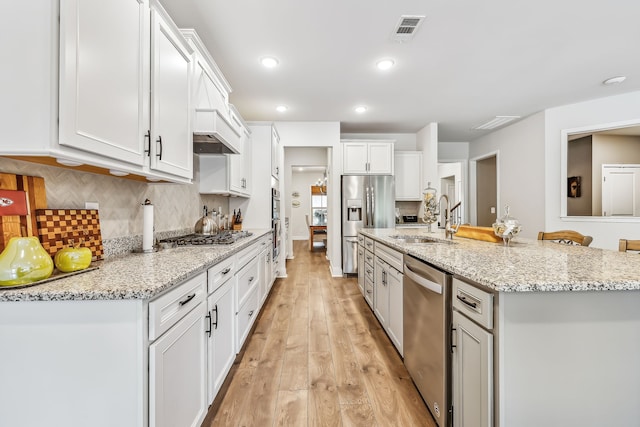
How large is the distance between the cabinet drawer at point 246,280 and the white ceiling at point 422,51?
6.65 ft

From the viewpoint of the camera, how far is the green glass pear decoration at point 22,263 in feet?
3.00

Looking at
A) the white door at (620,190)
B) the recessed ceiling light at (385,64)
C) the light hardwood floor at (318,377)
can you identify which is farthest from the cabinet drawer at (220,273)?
the white door at (620,190)

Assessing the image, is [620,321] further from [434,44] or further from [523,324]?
[434,44]

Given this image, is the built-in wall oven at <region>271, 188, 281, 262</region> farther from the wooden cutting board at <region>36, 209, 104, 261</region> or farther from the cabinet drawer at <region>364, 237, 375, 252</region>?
the wooden cutting board at <region>36, 209, 104, 261</region>

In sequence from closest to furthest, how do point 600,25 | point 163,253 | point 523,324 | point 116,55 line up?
point 523,324, point 116,55, point 163,253, point 600,25

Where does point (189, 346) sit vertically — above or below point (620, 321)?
below

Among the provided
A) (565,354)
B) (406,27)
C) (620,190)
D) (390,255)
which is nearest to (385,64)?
(406,27)

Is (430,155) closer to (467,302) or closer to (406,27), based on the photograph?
(406,27)

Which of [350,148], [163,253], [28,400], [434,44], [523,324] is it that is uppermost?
[434,44]

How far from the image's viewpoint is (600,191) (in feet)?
16.8

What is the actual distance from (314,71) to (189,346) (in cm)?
294

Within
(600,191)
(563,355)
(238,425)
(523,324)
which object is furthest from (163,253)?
(600,191)

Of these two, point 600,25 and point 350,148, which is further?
point 350,148

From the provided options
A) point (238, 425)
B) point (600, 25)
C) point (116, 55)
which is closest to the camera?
point (116, 55)
